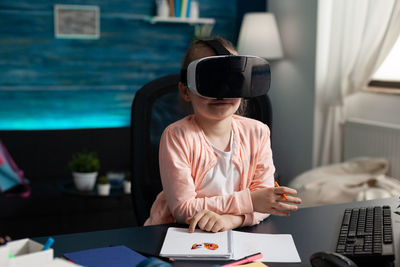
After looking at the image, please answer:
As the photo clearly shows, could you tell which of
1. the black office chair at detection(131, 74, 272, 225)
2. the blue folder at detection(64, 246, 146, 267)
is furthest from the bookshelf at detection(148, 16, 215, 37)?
the blue folder at detection(64, 246, 146, 267)

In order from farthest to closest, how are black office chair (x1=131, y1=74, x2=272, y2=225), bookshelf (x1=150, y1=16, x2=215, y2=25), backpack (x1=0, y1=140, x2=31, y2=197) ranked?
bookshelf (x1=150, y1=16, x2=215, y2=25)
backpack (x1=0, y1=140, x2=31, y2=197)
black office chair (x1=131, y1=74, x2=272, y2=225)

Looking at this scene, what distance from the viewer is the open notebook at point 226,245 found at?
1.01 m

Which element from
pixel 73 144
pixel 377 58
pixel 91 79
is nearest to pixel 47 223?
pixel 73 144

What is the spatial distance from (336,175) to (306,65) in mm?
1103

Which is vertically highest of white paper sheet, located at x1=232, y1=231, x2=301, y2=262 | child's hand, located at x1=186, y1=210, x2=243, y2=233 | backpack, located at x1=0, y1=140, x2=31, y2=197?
child's hand, located at x1=186, y1=210, x2=243, y2=233

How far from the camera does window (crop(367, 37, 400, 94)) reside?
3238mm

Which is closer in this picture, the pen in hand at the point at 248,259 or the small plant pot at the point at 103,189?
the pen in hand at the point at 248,259

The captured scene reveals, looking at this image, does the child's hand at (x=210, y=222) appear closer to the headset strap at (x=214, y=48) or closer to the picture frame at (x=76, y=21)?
the headset strap at (x=214, y=48)

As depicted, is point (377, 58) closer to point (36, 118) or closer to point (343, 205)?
point (343, 205)

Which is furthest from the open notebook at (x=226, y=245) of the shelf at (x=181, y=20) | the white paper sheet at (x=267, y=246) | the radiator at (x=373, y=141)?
the shelf at (x=181, y=20)

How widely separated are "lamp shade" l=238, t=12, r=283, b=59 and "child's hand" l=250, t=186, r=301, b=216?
280 centimetres

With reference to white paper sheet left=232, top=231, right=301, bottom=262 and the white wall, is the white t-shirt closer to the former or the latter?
white paper sheet left=232, top=231, right=301, bottom=262

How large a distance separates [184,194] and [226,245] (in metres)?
0.20

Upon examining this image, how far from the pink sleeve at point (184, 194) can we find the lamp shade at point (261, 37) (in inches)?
108
